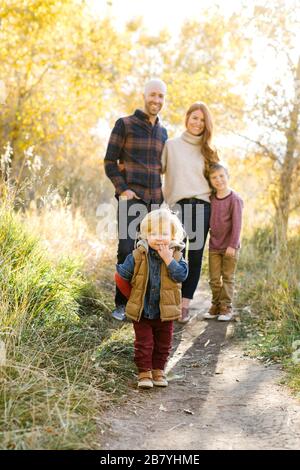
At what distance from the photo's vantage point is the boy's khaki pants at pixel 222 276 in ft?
17.4

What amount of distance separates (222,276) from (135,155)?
1452 mm

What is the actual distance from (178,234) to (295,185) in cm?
485

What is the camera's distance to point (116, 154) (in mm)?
4824

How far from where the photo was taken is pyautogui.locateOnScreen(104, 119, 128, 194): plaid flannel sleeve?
4781mm

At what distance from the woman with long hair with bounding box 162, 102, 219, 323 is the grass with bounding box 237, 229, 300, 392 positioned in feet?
2.44

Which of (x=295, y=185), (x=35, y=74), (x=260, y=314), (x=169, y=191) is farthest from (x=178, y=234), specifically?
(x=35, y=74)

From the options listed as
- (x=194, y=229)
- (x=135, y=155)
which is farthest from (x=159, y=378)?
(x=135, y=155)

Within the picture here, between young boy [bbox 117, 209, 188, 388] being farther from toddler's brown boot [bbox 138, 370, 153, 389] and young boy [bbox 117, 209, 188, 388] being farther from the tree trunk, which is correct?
the tree trunk

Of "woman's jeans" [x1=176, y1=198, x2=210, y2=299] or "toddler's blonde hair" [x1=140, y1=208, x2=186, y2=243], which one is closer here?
"toddler's blonde hair" [x1=140, y1=208, x2=186, y2=243]

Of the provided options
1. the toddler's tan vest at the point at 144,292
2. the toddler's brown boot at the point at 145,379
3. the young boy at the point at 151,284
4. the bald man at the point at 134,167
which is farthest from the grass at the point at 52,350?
the bald man at the point at 134,167

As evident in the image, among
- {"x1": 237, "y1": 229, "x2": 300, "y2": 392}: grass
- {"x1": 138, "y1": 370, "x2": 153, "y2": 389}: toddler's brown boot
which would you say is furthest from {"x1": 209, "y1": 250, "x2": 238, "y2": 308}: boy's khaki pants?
{"x1": 138, "y1": 370, "x2": 153, "y2": 389}: toddler's brown boot

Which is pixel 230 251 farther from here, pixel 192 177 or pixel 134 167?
pixel 134 167

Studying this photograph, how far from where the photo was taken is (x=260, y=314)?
17.6 ft

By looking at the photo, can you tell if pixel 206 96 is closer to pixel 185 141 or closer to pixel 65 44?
pixel 65 44
